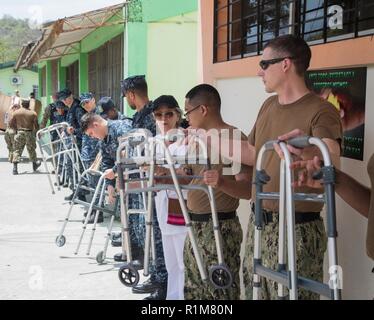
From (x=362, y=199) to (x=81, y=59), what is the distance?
15882mm

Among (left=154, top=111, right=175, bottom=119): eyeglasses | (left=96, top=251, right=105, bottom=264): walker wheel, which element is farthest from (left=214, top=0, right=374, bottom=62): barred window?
(left=96, top=251, right=105, bottom=264): walker wheel

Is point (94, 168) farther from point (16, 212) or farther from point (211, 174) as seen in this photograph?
point (211, 174)

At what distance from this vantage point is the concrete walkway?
500 cm

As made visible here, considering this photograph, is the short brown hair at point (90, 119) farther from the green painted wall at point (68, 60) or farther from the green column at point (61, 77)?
the green column at point (61, 77)

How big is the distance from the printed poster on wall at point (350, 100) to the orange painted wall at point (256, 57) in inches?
2.3

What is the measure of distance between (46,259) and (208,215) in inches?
122

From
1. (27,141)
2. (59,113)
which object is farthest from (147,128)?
(27,141)

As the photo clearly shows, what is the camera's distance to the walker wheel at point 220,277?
3.19 meters

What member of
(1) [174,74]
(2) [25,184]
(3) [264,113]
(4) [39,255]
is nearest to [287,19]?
(3) [264,113]

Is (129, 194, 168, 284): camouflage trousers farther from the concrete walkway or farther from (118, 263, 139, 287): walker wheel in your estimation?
(118, 263, 139, 287): walker wheel

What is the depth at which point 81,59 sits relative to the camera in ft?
57.0

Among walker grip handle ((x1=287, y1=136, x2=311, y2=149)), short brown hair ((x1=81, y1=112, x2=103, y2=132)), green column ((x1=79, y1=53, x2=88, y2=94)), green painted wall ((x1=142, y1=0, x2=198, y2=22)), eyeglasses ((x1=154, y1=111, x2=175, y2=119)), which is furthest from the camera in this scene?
green column ((x1=79, y1=53, x2=88, y2=94))

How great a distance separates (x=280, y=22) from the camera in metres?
4.36

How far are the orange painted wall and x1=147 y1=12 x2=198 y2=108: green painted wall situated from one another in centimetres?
467
